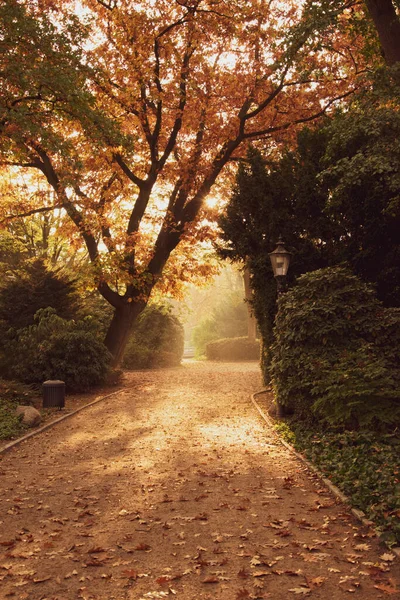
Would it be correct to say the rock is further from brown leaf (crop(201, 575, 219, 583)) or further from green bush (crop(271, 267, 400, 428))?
brown leaf (crop(201, 575, 219, 583))

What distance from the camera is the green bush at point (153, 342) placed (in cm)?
2530

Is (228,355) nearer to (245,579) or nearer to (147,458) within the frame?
(147,458)

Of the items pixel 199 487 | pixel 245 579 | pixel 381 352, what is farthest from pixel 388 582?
pixel 381 352

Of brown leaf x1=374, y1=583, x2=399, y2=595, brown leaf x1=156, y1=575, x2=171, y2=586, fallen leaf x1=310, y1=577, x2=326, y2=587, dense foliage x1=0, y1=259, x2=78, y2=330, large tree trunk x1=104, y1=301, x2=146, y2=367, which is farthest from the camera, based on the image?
large tree trunk x1=104, y1=301, x2=146, y2=367

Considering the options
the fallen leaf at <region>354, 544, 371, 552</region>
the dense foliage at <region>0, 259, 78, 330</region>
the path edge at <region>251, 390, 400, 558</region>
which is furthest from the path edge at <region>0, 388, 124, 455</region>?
the fallen leaf at <region>354, 544, 371, 552</region>

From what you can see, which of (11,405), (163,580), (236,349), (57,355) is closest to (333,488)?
(163,580)

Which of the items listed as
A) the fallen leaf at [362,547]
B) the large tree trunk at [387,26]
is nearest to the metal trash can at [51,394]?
the fallen leaf at [362,547]

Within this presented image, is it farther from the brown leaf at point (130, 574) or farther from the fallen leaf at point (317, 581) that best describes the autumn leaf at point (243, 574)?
the brown leaf at point (130, 574)

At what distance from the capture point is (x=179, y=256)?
69.8ft

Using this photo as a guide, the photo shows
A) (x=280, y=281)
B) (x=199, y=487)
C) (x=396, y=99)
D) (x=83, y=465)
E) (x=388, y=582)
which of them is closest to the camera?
(x=388, y=582)

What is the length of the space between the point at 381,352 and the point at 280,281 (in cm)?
311

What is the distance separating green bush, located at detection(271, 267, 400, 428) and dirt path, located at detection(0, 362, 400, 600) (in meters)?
1.18

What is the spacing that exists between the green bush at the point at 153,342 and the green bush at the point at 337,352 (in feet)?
48.4

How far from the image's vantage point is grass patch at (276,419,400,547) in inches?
204
